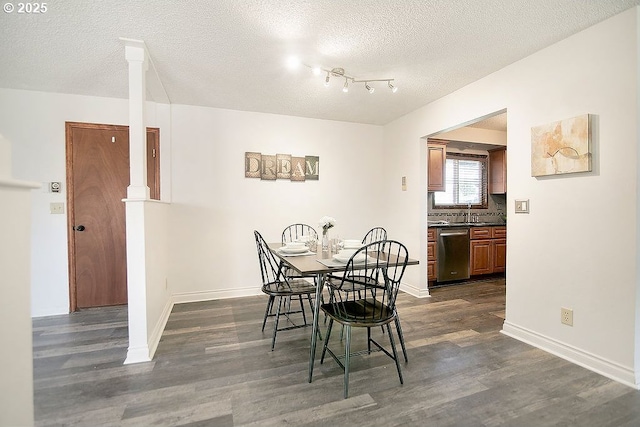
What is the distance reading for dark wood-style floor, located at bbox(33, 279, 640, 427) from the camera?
63.4 inches

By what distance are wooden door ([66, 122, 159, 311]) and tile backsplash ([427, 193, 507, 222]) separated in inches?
166

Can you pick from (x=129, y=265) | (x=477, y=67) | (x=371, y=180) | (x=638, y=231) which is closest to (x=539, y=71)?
(x=477, y=67)

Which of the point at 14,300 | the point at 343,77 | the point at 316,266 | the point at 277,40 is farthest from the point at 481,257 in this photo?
the point at 14,300

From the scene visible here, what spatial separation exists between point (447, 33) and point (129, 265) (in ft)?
9.84

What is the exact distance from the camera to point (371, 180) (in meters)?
4.55

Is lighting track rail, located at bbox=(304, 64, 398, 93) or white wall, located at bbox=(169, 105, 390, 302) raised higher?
lighting track rail, located at bbox=(304, 64, 398, 93)

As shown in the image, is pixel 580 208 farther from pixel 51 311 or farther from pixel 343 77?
pixel 51 311

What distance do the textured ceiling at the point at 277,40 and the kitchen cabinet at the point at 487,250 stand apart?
2.42m

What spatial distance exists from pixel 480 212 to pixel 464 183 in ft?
2.09

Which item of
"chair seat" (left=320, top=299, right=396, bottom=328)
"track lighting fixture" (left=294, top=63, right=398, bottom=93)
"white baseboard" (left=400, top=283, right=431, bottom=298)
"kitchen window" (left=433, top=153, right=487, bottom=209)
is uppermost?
"track lighting fixture" (left=294, top=63, right=398, bottom=93)

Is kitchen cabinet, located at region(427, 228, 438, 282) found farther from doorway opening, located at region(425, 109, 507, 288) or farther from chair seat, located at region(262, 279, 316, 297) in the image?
chair seat, located at region(262, 279, 316, 297)

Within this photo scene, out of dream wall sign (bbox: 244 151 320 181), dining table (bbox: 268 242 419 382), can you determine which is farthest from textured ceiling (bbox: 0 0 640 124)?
dining table (bbox: 268 242 419 382)

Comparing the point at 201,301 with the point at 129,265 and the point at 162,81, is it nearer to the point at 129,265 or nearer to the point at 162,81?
the point at 129,265

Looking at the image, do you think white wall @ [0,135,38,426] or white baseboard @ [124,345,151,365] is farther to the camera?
white baseboard @ [124,345,151,365]
